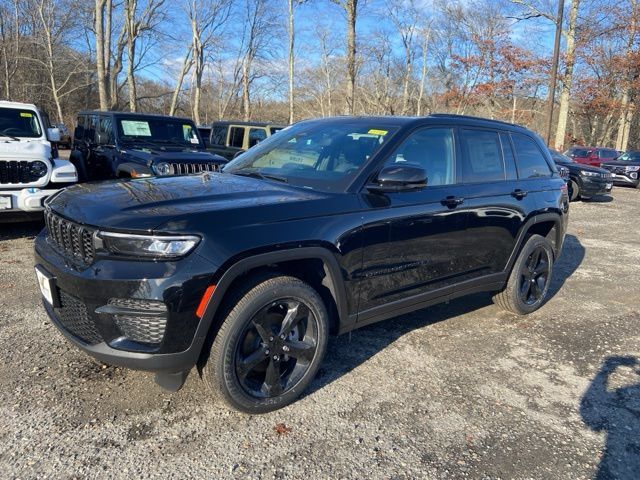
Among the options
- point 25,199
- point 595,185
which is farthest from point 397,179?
point 595,185

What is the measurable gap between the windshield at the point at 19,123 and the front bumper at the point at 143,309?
5964mm

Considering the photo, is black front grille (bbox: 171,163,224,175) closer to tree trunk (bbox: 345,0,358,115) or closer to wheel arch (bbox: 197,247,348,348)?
wheel arch (bbox: 197,247,348,348)

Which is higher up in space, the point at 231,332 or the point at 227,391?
the point at 231,332

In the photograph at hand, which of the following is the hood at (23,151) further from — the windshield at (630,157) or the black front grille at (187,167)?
the windshield at (630,157)

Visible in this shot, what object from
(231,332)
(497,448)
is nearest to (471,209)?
(497,448)

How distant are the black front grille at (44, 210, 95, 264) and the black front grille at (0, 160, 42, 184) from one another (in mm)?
3800

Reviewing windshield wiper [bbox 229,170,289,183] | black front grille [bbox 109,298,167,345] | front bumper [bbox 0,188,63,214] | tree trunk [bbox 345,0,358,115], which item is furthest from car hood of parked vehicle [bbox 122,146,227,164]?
tree trunk [bbox 345,0,358,115]

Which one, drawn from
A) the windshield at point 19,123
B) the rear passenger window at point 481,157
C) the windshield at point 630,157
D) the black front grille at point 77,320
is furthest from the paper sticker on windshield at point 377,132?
the windshield at point 630,157

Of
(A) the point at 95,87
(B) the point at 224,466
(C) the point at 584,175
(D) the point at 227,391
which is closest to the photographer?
(B) the point at 224,466

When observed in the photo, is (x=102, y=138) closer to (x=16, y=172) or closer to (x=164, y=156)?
(x=164, y=156)

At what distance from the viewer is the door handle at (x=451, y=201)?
3615mm

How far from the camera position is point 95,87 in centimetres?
4338

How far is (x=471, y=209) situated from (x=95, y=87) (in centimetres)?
4692

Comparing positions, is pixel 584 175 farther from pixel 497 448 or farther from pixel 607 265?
pixel 497 448
